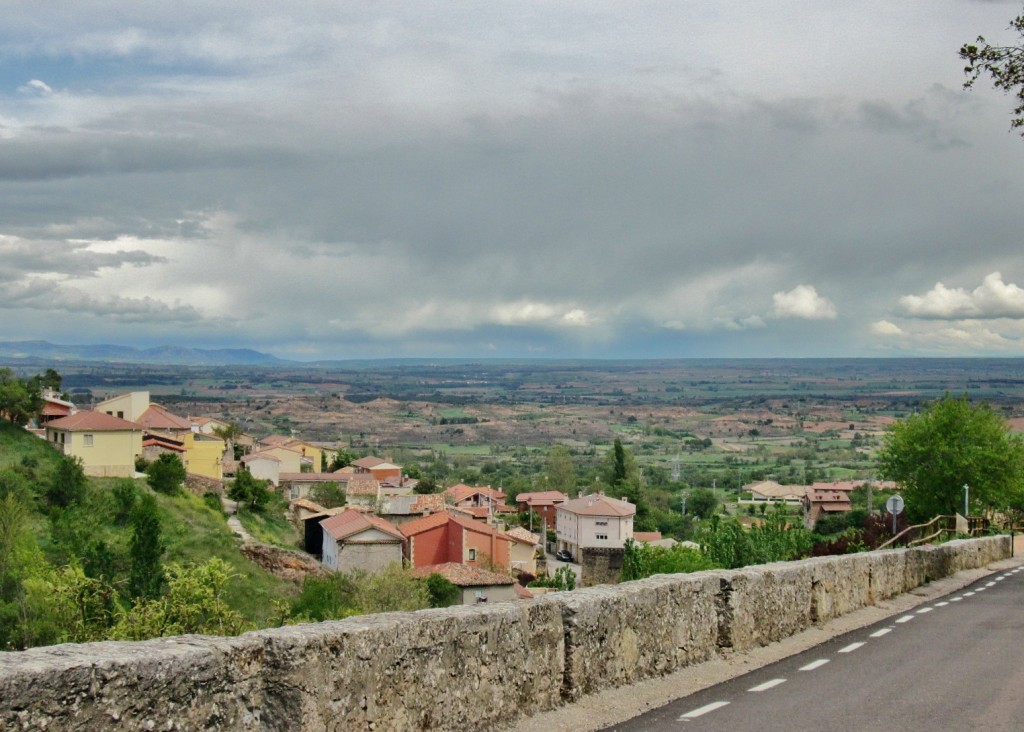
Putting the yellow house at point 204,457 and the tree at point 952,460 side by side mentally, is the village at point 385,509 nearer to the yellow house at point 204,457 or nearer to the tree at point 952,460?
the yellow house at point 204,457

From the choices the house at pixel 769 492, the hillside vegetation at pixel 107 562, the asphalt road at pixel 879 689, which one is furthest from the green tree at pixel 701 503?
the asphalt road at pixel 879 689

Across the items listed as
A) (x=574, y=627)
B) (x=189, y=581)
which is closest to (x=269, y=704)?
(x=574, y=627)

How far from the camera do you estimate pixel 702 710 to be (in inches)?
348

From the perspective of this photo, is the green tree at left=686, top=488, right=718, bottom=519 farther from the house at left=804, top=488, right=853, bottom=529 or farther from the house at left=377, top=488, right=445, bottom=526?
the house at left=377, top=488, right=445, bottom=526

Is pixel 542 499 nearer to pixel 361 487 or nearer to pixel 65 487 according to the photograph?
pixel 361 487

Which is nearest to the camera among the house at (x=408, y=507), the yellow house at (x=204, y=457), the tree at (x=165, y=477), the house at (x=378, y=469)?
the tree at (x=165, y=477)

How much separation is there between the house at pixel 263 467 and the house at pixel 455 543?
26542 mm

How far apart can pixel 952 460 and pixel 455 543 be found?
107ft

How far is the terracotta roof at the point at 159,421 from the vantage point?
309ft

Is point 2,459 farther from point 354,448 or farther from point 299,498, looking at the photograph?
point 354,448

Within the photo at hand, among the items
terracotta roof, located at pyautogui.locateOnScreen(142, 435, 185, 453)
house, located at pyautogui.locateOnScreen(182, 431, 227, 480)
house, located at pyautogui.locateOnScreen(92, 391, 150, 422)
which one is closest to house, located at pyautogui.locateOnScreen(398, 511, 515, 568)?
terracotta roof, located at pyautogui.locateOnScreen(142, 435, 185, 453)

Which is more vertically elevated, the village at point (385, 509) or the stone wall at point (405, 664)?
the stone wall at point (405, 664)

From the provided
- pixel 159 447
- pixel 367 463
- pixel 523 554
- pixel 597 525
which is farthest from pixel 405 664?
pixel 367 463

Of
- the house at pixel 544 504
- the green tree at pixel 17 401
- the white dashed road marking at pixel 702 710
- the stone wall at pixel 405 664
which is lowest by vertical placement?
the house at pixel 544 504
